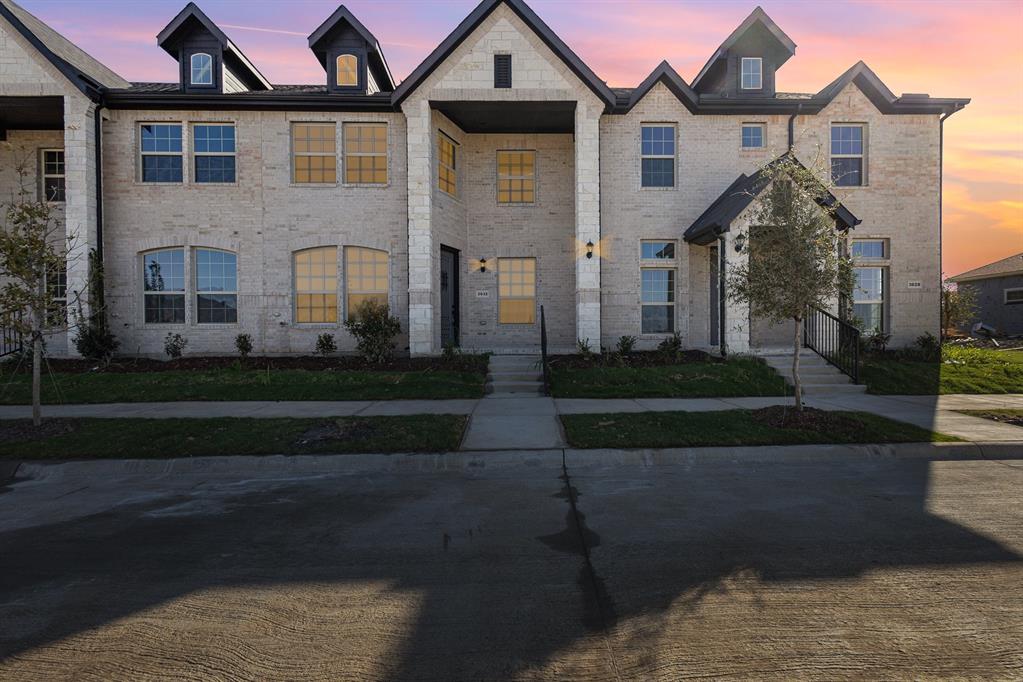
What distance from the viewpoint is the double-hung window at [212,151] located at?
17188 millimetres

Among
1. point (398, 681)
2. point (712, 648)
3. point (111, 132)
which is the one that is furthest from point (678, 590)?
point (111, 132)

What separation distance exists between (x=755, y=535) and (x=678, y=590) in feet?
4.66

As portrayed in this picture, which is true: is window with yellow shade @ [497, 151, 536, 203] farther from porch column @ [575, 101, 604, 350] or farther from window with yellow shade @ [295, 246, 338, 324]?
window with yellow shade @ [295, 246, 338, 324]

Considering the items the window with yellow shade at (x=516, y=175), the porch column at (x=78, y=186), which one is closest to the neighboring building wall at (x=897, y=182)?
the window with yellow shade at (x=516, y=175)

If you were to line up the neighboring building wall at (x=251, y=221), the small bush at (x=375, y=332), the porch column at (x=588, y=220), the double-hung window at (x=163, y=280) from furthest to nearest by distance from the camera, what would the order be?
the double-hung window at (x=163, y=280), the neighboring building wall at (x=251, y=221), the porch column at (x=588, y=220), the small bush at (x=375, y=332)

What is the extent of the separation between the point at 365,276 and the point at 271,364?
3579 mm

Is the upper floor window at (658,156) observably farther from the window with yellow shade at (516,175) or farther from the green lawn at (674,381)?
the green lawn at (674,381)

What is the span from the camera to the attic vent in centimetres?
1622

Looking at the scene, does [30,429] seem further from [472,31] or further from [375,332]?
[472,31]

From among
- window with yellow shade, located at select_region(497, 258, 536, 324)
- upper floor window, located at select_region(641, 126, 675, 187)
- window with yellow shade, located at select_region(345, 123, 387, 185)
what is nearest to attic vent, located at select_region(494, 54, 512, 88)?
window with yellow shade, located at select_region(345, 123, 387, 185)

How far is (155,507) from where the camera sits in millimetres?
6074

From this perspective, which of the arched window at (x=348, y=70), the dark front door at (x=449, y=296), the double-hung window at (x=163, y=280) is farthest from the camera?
the dark front door at (x=449, y=296)

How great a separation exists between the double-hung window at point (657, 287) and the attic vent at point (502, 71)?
586 centimetres

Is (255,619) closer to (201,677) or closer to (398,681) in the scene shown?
(201,677)
